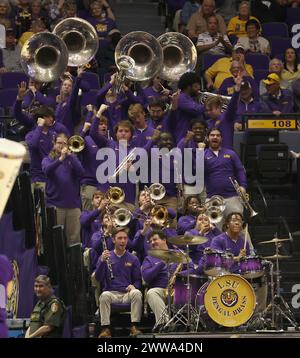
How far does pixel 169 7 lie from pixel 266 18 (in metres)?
1.32

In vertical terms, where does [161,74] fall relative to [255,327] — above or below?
above

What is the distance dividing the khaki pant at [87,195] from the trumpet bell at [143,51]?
1462 millimetres

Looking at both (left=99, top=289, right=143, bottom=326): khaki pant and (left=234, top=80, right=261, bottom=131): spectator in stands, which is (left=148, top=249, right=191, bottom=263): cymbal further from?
(left=234, top=80, right=261, bottom=131): spectator in stands

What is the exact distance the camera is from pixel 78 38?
660 inches

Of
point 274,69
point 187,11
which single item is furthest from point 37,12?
point 274,69

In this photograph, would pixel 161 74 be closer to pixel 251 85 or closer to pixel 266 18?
pixel 251 85

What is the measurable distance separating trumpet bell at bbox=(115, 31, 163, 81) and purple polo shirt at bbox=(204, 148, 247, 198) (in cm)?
152

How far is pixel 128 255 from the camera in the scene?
560 inches

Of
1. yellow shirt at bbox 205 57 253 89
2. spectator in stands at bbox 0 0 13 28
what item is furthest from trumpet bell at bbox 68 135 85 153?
spectator in stands at bbox 0 0 13 28

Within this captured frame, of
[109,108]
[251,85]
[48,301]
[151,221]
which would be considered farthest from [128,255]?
[251,85]

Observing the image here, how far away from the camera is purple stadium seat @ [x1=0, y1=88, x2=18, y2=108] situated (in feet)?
55.4

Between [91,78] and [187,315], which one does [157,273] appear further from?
[91,78]

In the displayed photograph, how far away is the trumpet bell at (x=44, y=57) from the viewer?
53.6 ft

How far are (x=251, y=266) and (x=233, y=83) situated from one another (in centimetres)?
376
